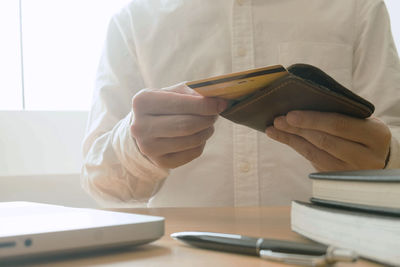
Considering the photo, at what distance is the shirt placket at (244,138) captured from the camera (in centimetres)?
99

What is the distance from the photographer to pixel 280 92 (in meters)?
0.51

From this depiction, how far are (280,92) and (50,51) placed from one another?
47.9 inches

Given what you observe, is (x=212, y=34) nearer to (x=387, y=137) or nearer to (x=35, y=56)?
(x=387, y=137)

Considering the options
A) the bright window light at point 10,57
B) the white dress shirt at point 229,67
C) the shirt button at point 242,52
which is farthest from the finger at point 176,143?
the bright window light at point 10,57

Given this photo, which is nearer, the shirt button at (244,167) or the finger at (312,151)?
the finger at (312,151)

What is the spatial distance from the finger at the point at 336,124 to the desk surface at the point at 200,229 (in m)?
0.13

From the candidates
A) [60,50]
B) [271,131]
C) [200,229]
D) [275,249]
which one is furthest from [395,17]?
[275,249]

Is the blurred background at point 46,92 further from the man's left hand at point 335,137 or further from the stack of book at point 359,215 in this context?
the stack of book at point 359,215

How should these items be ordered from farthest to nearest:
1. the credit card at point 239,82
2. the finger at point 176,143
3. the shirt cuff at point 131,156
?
1. the shirt cuff at point 131,156
2. the finger at point 176,143
3. the credit card at point 239,82

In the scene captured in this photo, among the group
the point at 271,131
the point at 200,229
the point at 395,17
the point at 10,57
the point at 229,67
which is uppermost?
the point at 395,17

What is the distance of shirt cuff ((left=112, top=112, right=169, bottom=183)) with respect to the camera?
2.66ft

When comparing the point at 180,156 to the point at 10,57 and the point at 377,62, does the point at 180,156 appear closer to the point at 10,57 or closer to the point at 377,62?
the point at 377,62

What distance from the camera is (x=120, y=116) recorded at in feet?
3.54

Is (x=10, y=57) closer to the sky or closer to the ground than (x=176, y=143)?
closer to the sky
